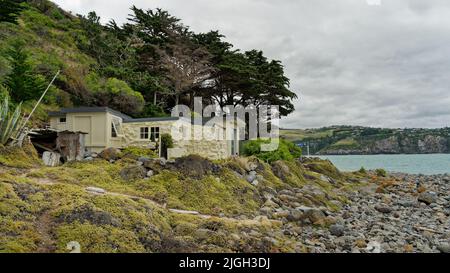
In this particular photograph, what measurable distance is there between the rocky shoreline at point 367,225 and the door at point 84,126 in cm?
987

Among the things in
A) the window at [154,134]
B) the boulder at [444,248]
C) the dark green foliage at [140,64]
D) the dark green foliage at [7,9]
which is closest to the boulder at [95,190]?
the boulder at [444,248]

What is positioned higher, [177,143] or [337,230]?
[177,143]

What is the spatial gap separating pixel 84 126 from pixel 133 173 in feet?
28.4

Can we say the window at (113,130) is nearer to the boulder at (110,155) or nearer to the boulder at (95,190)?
the boulder at (110,155)

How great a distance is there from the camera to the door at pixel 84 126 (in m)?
17.7

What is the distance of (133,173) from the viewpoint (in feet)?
33.8

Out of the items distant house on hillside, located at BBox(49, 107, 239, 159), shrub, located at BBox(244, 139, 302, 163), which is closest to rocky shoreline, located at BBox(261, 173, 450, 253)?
shrub, located at BBox(244, 139, 302, 163)

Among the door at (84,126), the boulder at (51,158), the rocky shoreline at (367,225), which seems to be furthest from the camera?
the door at (84,126)

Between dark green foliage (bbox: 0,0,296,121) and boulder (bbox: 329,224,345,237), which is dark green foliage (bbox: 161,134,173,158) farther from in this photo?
boulder (bbox: 329,224,345,237)

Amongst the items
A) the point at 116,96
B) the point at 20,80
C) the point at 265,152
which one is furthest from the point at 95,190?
the point at 116,96

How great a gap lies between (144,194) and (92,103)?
15366 mm

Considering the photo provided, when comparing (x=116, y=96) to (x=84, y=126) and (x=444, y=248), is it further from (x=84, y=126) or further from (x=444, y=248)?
(x=444, y=248)

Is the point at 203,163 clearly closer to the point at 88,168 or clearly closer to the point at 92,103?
the point at 88,168

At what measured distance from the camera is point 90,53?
3012cm
